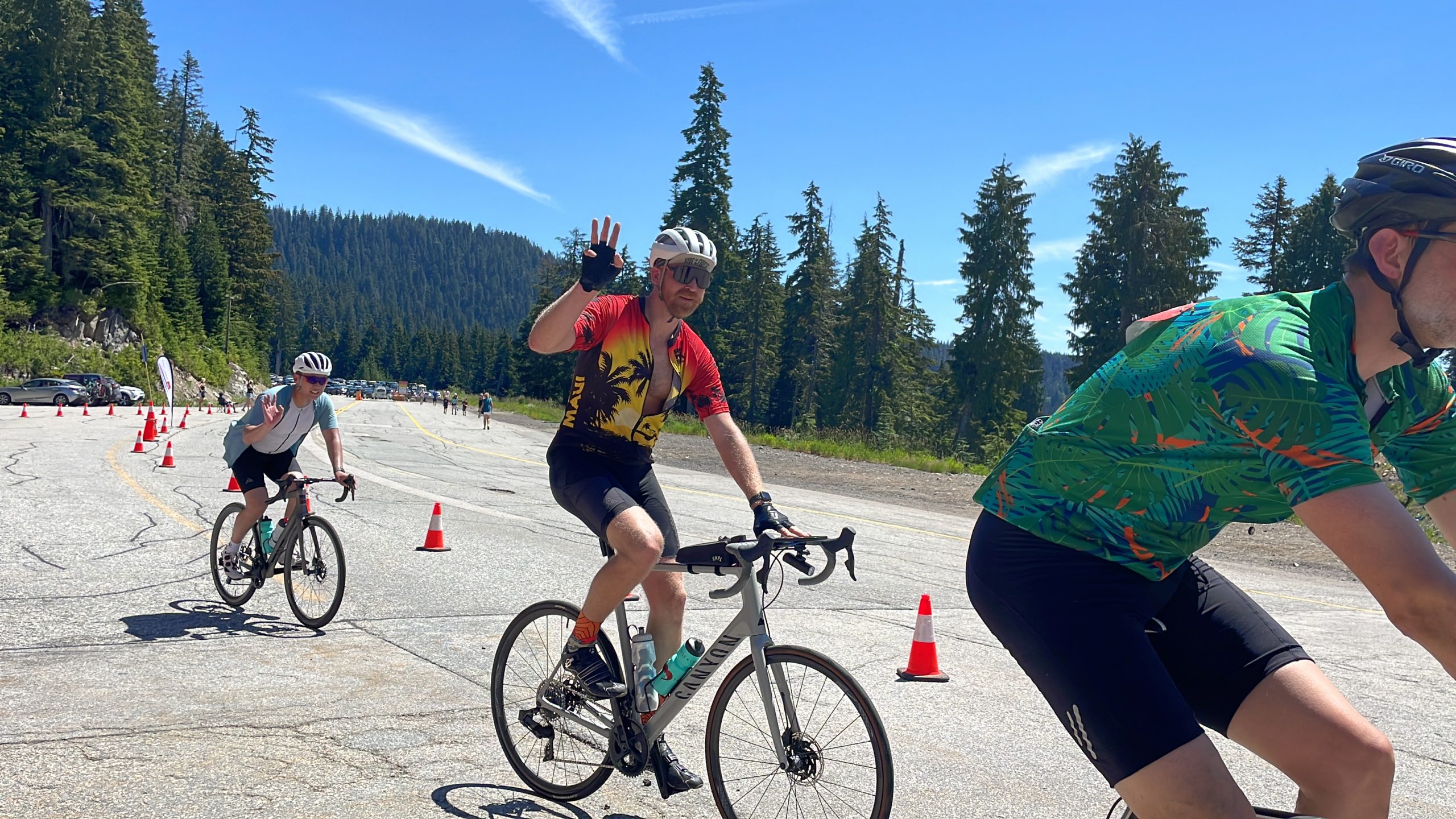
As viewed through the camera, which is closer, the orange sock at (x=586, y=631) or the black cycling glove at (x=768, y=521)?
the black cycling glove at (x=768, y=521)

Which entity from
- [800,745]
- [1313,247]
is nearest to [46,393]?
[800,745]

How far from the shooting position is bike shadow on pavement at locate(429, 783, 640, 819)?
13.0 ft

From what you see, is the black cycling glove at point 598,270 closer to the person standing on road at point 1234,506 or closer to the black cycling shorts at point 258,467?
the person standing on road at point 1234,506

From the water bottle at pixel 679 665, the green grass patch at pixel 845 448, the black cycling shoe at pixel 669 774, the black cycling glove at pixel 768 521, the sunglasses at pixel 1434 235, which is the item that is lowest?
the black cycling shoe at pixel 669 774

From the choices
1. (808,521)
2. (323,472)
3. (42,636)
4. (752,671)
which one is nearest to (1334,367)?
(752,671)

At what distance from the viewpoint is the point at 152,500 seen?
13.0 meters

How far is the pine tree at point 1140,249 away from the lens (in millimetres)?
48031

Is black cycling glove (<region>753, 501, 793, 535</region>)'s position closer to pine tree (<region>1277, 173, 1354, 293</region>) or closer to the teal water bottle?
the teal water bottle

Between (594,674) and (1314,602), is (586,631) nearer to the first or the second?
(594,674)

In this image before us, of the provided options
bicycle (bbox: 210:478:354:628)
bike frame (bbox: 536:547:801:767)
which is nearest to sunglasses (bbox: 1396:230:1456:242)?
bike frame (bbox: 536:547:801:767)

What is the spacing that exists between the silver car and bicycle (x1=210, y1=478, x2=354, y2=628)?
48.4 metres

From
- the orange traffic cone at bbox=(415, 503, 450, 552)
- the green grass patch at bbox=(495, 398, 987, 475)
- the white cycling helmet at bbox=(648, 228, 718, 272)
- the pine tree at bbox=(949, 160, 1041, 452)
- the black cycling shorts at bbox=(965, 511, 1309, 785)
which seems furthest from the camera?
the pine tree at bbox=(949, 160, 1041, 452)

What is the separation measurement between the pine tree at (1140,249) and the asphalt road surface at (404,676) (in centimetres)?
3891

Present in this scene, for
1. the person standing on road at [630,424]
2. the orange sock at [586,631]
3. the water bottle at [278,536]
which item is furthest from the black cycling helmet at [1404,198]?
the water bottle at [278,536]
